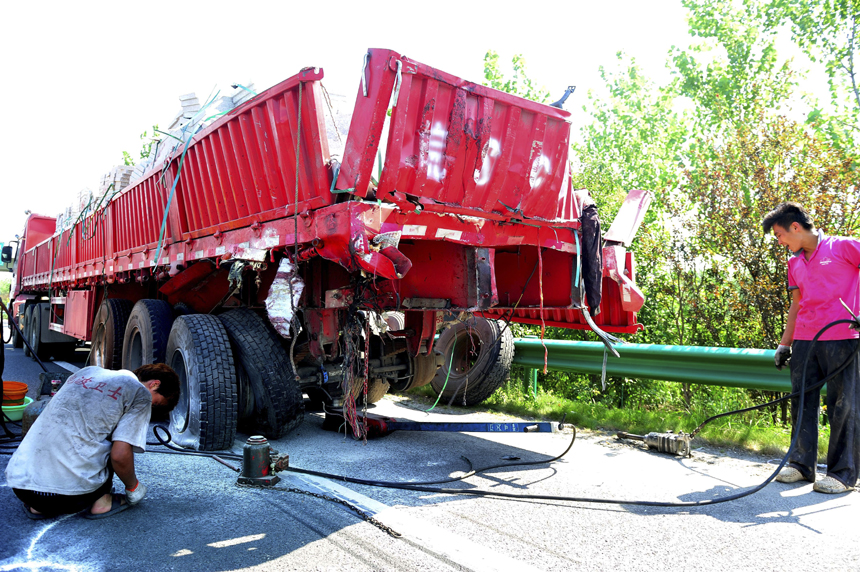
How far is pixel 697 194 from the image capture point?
7.83m

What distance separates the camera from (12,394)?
5.45 metres

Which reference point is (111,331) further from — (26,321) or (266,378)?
(26,321)

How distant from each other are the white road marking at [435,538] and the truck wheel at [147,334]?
9.86 ft

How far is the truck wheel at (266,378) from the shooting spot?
4.77 m

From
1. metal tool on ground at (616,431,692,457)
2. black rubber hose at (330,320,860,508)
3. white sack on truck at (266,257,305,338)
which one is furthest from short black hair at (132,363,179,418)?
metal tool on ground at (616,431,692,457)

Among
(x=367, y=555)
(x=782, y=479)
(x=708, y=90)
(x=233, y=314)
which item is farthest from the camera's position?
(x=708, y=90)

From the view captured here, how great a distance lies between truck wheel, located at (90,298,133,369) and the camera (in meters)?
7.25

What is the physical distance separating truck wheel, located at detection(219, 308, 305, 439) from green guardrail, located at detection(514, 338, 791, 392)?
3153 mm

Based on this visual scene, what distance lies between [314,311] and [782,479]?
→ 12.1 feet

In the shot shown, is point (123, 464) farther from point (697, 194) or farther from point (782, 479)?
point (697, 194)

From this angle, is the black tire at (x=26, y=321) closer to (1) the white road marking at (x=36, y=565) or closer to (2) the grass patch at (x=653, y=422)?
(2) the grass patch at (x=653, y=422)

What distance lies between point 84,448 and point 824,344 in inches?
186

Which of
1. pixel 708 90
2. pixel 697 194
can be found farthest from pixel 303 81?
pixel 708 90

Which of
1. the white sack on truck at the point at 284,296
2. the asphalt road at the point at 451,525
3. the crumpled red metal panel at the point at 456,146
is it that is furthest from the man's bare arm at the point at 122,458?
the crumpled red metal panel at the point at 456,146
